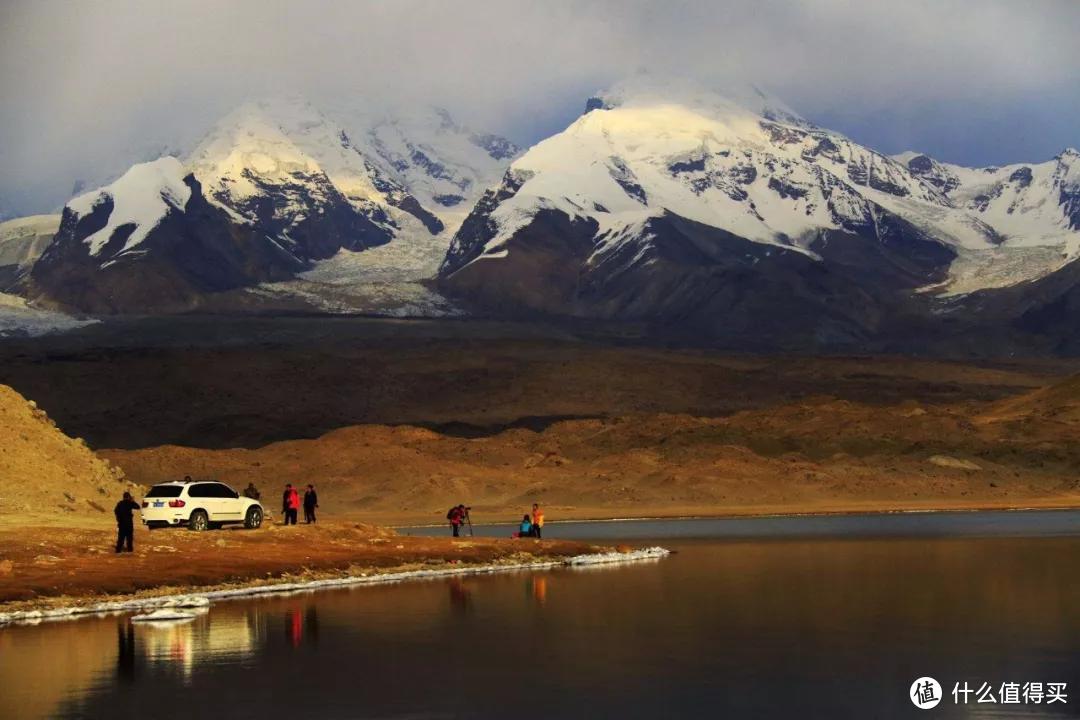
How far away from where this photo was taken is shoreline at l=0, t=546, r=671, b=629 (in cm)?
4541

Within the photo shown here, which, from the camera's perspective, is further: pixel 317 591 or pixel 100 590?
pixel 317 591

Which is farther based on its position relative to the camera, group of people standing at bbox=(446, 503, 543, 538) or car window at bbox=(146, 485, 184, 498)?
group of people standing at bbox=(446, 503, 543, 538)

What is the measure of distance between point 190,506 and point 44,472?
8.40 metres

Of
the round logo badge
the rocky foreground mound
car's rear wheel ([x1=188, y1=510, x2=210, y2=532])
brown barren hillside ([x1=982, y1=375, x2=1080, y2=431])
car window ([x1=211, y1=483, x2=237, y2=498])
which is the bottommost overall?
the round logo badge

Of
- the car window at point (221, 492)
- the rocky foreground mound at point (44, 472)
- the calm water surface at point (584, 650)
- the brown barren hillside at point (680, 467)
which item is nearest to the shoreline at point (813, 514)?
the brown barren hillside at point (680, 467)

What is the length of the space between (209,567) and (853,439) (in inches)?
4056

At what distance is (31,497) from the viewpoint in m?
64.9

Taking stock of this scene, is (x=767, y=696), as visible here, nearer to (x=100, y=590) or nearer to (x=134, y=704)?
(x=134, y=704)

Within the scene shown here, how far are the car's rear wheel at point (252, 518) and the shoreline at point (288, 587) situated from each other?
28.8ft

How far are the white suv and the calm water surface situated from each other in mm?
11827

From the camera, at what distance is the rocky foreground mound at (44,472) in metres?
64.6

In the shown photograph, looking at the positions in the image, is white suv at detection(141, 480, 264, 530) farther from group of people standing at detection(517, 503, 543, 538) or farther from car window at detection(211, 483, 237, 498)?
group of people standing at detection(517, 503, 543, 538)

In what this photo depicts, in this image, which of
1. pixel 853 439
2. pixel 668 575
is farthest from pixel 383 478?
pixel 668 575

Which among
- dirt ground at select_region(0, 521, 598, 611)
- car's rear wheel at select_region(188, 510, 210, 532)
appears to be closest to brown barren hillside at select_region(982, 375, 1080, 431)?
dirt ground at select_region(0, 521, 598, 611)
